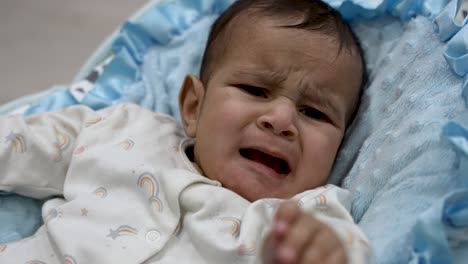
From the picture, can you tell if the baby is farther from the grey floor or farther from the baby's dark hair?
the grey floor

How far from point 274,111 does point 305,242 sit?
36 cm

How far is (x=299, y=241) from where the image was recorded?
0.63 metres

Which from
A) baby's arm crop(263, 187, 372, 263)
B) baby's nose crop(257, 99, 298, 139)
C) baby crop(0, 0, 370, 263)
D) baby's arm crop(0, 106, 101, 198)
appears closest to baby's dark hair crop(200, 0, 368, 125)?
baby crop(0, 0, 370, 263)

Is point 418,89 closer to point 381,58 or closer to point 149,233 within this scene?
point 381,58

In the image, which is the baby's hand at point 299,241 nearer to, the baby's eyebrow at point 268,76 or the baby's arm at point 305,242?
the baby's arm at point 305,242

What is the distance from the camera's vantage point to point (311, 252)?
652 mm

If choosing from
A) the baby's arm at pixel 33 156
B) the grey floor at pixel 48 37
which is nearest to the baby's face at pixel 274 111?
the baby's arm at pixel 33 156

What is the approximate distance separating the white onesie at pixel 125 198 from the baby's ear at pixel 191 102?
3 centimetres

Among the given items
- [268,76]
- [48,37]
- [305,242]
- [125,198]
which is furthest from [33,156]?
[48,37]

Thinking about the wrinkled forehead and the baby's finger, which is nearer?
the baby's finger

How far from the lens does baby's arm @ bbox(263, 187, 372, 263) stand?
614 mm

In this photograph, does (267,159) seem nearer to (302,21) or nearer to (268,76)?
(268,76)

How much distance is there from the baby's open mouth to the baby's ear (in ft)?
0.47

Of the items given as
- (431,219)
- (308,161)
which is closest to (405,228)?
(431,219)
